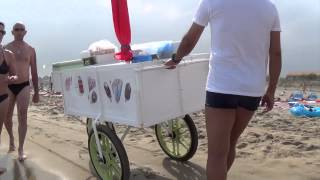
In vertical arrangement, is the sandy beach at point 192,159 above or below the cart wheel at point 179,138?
below

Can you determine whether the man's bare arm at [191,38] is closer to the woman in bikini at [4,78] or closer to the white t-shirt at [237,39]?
the white t-shirt at [237,39]

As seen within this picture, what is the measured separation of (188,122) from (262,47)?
8.30 ft

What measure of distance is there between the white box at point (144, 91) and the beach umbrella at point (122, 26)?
1.32 ft

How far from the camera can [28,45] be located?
23.9ft

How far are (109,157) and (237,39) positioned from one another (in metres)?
2.40

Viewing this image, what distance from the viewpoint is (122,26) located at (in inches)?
213

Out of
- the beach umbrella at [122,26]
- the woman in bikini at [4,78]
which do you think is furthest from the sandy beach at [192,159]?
the beach umbrella at [122,26]

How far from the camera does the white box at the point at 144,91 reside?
4575mm

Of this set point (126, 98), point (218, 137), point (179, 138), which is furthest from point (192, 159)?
point (218, 137)

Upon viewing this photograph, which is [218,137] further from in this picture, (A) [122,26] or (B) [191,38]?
(A) [122,26]

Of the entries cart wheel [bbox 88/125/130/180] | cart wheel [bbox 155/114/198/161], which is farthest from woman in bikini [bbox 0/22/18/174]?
cart wheel [bbox 155/114/198/161]

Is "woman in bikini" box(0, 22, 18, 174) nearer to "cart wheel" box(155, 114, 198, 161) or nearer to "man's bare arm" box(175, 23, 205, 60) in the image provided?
"cart wheel" box(155, 114, 198, 161)

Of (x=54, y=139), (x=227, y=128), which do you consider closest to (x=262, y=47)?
(x=227, y=128)

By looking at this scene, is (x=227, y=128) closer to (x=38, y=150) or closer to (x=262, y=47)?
(x=262, y=47)
